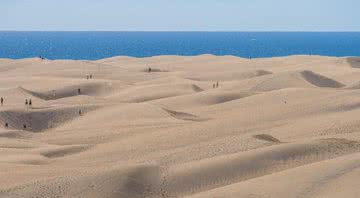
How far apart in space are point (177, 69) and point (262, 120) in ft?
123

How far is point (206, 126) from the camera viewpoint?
30922mm

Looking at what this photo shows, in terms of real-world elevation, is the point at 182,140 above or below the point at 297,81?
below

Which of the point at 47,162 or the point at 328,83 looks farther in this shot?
the point at 328,83

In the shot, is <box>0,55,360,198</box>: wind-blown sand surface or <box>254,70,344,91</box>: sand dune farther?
<box>254,70,344,91</box>: sand dune

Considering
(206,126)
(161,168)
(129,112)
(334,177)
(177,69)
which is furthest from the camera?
(177,69)

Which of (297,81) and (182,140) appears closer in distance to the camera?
(182,140)

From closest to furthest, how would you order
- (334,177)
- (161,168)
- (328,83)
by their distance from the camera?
(334,177), (161,168), (328,83)

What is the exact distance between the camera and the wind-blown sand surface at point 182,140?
19547 millimetres

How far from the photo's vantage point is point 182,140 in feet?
91.2

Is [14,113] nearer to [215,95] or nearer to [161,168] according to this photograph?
[215,95]

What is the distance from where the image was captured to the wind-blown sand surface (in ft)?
64.1

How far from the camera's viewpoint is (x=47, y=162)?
2497cm

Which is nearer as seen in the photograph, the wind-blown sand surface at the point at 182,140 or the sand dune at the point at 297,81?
the wind-blown sand surface at the point at 182,140

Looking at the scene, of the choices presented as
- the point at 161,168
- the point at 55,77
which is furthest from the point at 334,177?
the point at 55,77
